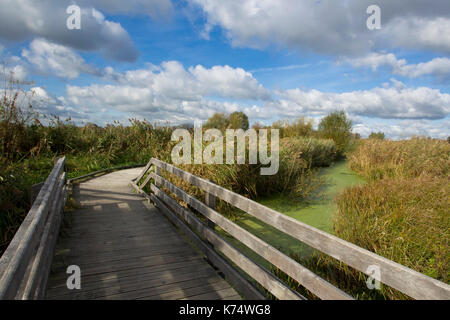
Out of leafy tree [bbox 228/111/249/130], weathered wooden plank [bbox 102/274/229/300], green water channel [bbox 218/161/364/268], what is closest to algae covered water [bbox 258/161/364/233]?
green water channel [bbox 218/161/364/268]

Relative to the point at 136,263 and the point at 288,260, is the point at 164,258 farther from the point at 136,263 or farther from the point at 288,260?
the point at 288,260

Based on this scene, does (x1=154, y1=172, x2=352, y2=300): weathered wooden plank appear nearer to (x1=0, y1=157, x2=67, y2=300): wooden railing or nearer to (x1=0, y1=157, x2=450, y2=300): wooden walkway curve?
(x1=0, y1=157, x2=450, y2=300): wooden walkway curve

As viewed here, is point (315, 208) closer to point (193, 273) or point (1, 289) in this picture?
point (193, 273)

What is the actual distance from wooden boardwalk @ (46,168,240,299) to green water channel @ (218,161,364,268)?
0.94 m

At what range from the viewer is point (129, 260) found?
3.16m

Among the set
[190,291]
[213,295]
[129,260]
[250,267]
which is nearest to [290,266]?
[250,267]

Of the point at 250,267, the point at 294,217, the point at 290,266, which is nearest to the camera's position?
the point at 290,266

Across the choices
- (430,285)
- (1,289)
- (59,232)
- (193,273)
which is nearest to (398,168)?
Answer: (193,273)

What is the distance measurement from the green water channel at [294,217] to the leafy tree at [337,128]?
6890 millimetres

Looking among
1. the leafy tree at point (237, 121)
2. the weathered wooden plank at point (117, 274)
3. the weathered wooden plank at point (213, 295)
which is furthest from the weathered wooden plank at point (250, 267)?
the leafy tree at point (237, 121)

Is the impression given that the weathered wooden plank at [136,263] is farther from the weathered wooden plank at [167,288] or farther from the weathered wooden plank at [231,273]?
the weathered wooden plank at [167,288]

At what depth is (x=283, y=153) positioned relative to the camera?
7.40 m

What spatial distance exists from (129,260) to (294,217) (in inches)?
125

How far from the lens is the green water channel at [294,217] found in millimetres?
3955
